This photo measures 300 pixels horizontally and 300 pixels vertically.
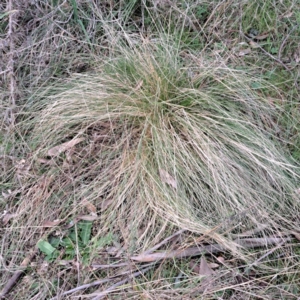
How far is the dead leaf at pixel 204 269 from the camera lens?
1.55 meters

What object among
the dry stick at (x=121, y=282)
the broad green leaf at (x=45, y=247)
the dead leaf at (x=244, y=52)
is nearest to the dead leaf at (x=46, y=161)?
the broad green leaf at (x=45, y=247)

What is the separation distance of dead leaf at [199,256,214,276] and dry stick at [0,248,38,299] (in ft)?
2.24

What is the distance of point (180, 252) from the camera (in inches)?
61.8

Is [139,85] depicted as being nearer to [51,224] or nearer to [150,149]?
[150,149]

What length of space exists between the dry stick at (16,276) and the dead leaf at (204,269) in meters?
0.68

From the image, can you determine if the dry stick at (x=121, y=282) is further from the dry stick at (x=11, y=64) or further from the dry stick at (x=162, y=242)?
the dry stick at (x=11, y=64)

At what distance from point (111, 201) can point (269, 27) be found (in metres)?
1.29

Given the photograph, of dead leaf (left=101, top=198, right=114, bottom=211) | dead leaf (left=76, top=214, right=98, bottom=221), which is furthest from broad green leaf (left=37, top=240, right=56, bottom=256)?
dead leaf (left=101, top=198, right=114, bottom=211)

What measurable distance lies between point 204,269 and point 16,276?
758mm

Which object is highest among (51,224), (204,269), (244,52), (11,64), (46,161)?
(11,64)

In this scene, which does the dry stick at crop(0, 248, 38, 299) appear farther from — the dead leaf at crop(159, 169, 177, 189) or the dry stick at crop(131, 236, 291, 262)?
the dead leaf at crop(159, 169, 177, 189)

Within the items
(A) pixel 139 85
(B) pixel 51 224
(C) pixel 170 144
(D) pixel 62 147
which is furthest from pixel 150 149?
(B) pixel 51 224

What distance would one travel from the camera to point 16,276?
1.60m

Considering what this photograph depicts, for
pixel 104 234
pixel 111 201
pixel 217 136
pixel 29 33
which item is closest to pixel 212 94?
pixel 217 136
